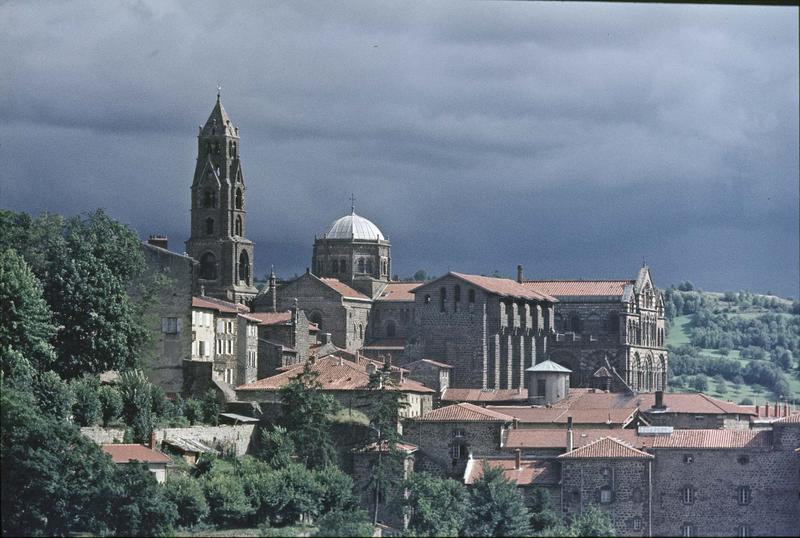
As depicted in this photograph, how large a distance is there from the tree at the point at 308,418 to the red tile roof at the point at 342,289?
2176cm

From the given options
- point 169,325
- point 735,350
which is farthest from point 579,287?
point 735,350

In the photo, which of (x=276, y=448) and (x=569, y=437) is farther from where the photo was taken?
(x=569, y=437)

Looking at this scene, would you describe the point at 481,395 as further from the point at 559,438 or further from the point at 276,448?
the point at 276,448

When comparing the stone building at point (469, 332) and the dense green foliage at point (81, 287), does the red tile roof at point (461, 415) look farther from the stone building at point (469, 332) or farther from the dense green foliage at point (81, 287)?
the stone building at point (469, 332)

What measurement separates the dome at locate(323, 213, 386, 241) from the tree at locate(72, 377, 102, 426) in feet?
130

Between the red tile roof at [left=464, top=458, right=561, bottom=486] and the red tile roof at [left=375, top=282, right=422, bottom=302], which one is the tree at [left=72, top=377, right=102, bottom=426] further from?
the red tile roof at [left=375, top=282, right=422, bottom=302]

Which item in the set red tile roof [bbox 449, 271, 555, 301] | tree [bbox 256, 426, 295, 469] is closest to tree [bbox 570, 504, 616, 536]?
tree [bbox 256, 426, 295, 469]

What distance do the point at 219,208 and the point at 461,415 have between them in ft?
90.3

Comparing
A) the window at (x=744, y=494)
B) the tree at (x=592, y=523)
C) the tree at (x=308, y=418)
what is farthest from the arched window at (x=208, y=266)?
the window at (x=744, y=494)

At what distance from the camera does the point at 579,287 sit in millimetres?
88500

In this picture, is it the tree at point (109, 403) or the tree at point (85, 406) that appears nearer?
the tree at point (85, 406)

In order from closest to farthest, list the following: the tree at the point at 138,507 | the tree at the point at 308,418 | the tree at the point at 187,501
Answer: the tree at the point at 138,507 → the tree at the point at 187,501 → the tree at the point at 308,418

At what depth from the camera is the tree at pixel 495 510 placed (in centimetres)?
5206

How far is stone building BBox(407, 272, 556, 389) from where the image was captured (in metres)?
75.1
